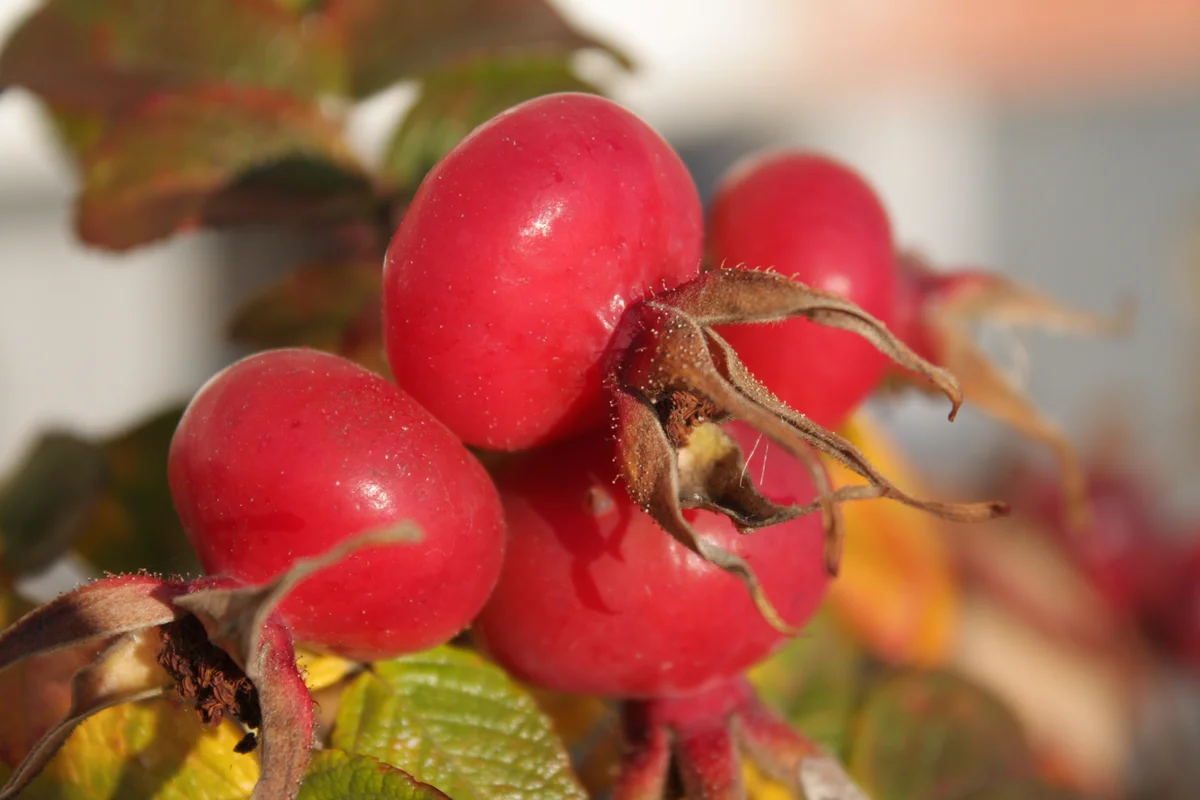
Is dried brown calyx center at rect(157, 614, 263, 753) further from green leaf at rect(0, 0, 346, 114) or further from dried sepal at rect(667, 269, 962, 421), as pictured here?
green leaf at rect(0, 0, 346, 114)

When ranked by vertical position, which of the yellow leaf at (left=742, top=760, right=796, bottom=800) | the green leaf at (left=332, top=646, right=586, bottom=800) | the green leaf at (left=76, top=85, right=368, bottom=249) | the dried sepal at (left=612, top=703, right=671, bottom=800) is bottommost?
the yellow leaf at (left=742, top=760, right=796, bottom=800)

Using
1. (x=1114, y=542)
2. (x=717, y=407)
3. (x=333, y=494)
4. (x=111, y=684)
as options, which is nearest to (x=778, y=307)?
(x=717, y=407)

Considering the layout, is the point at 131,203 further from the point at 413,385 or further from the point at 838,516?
the point at 838,516

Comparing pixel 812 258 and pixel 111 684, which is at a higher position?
pixel 812 258

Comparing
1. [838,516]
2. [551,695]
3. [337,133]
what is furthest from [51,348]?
[838,516]

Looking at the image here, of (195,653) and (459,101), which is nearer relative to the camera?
(195,653)

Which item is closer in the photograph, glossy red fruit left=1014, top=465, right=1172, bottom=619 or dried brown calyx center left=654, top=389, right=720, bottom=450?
dried brown calyx center left=654, top=389, right=720, bottom=450

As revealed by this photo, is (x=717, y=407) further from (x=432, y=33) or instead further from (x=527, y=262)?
(x=432, y=33)

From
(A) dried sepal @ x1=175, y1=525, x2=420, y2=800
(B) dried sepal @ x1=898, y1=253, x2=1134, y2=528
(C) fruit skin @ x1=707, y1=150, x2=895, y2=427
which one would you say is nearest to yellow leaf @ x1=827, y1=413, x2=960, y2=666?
(B) dried sepal @ x1=898, y1=253, x2=1134, y2=528
